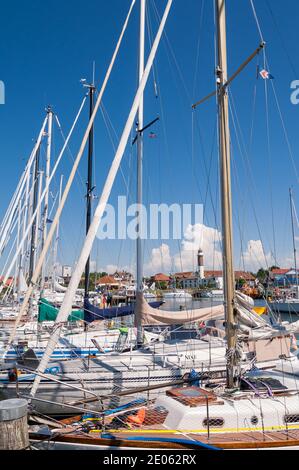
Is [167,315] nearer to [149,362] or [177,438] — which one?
[149,362]

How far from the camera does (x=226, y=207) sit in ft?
31.1

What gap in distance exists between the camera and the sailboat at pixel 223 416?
→ 6.73 meters

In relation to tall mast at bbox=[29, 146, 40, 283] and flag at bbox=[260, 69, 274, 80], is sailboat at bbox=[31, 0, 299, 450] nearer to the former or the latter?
flag at bbox=[260, 69, 274, 80]

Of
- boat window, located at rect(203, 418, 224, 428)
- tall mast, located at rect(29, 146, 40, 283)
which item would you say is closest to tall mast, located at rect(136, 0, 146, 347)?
boat window, located at rect(203, 418, 224, 428)

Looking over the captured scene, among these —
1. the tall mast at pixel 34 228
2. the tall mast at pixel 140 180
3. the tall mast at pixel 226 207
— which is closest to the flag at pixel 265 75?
the tall mast at pixel 226 207

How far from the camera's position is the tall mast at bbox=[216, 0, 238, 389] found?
911 cm

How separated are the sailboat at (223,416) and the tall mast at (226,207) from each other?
0.02 m

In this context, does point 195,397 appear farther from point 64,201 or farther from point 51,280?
point 51,280

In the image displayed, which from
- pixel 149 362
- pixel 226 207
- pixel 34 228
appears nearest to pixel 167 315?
pixel 149 362

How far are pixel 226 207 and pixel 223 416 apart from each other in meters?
5.02

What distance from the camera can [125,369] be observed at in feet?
42.0

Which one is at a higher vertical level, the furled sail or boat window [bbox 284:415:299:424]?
the furled sail

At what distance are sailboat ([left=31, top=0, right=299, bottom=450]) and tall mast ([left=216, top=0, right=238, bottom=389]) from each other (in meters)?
0.02
